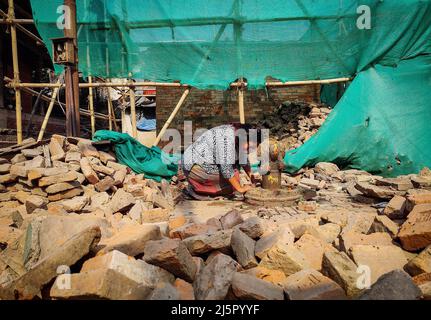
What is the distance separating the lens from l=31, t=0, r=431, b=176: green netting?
18.9 feet

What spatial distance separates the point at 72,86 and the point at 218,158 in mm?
3884

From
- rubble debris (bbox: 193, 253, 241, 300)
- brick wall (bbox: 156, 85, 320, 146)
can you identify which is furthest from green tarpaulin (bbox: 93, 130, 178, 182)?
rubble debris (bbox: 193, 253, 241, 300)

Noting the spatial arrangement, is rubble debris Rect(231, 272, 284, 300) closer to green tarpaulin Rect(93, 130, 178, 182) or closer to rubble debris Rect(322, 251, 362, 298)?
rubble debris Rect(322, 251, 362, 298)

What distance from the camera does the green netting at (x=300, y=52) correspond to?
5.75 meters

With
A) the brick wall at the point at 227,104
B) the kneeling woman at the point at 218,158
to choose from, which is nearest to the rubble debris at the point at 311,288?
the kneeling woman at the point at 218,158

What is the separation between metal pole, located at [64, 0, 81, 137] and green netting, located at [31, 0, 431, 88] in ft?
2.92

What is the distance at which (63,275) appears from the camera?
5.47 ft

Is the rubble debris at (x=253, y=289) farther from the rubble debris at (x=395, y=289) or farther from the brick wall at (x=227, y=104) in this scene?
the brick wall at (x=227, y=104)

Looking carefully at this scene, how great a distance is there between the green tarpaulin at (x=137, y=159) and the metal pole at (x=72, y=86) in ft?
3.30

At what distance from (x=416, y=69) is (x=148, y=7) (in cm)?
615

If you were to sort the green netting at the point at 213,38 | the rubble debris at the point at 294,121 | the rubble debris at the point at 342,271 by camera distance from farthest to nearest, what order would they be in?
the rubble debris at the point at 294,121 < the green netting at the point at 213,38 < the rubble debris at the point at 342,271

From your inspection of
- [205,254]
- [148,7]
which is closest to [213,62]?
[148,7]

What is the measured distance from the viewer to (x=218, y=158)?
4414 millimetres

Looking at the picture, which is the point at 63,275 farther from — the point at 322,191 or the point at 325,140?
the point at 325,140
